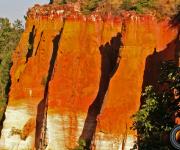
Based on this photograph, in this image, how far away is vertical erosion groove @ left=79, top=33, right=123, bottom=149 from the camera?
34688 mm

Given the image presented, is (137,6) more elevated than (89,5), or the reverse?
(89,5)

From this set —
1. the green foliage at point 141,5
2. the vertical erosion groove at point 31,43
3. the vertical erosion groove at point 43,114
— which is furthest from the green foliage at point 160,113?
the vertical erosion groove at point 31,43

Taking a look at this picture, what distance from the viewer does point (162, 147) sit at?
17562 millimetres

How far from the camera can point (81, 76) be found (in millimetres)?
36156

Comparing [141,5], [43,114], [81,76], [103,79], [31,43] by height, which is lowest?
[43,114]

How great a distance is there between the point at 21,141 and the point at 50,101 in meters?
4.07

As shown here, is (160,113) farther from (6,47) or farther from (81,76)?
(6,47)

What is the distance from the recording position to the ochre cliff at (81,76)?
31.5 metres

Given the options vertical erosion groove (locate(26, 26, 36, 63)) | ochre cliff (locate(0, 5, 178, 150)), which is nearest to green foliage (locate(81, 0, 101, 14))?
ochre cliff (locate(0, 5, 178, 150))

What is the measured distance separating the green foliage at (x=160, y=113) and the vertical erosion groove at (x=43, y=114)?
17080 millimetres

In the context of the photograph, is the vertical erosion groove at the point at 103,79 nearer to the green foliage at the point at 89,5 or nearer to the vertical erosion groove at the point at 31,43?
the green foliage at the point at 89,5

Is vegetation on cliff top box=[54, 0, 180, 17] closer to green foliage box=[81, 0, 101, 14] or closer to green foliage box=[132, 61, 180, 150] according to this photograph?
green foliage box=[81, 0, 101, 14]

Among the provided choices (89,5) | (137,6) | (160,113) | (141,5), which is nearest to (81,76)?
(137,6)

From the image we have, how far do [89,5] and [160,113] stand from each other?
957 inches
